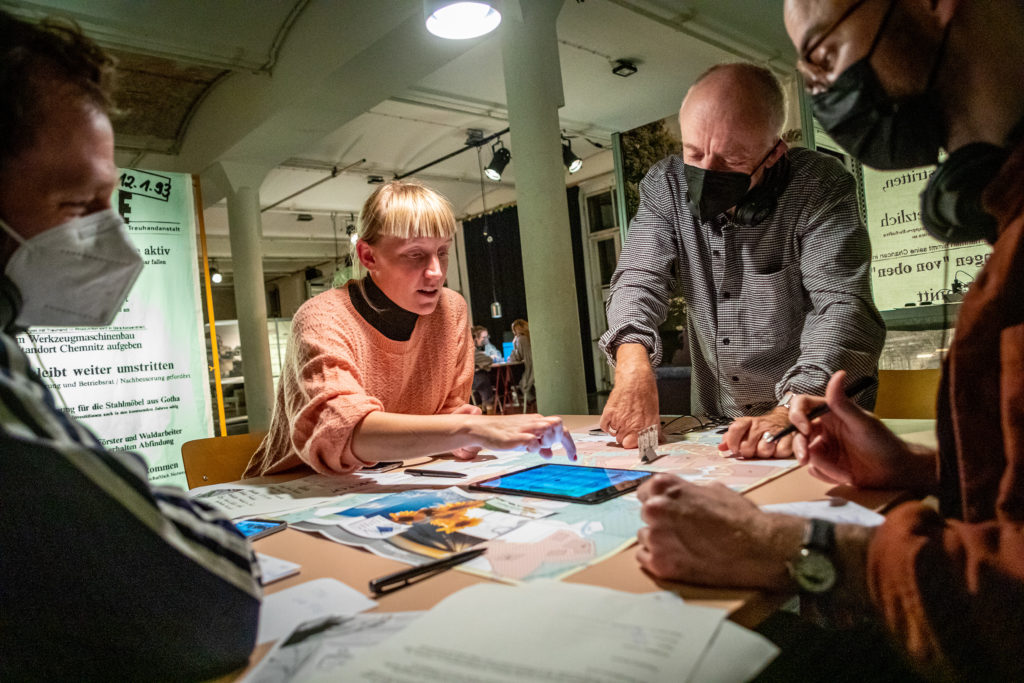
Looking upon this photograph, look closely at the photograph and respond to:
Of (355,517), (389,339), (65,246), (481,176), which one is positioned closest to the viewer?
(65,246)

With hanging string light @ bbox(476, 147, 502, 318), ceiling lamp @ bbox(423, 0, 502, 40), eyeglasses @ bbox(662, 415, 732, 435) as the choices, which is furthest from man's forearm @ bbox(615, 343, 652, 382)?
hanging string light @ bbox(476, 147, 502, 318)

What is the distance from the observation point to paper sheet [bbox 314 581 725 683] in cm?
56

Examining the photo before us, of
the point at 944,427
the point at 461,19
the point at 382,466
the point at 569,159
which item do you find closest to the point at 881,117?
the point at 944,427

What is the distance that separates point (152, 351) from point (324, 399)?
2.45m

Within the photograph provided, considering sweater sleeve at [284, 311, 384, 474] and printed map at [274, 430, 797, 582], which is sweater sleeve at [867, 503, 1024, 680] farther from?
sweater sleeve at [284, 311, 384, 474]

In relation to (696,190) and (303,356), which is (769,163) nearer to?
(696,190)

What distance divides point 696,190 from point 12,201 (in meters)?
1.50

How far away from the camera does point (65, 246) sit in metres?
0.70

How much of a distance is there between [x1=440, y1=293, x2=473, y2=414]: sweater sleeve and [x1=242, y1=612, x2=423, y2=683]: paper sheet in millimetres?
1347

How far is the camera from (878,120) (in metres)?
0.88

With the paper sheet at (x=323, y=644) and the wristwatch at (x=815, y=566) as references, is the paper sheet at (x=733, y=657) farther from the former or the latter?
the paper sheet at (x=323, y=644)

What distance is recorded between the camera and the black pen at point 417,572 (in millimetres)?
774

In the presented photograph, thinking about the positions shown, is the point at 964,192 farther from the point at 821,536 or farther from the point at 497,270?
the point at 497,270

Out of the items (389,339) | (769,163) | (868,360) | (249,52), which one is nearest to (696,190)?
(769,163)
